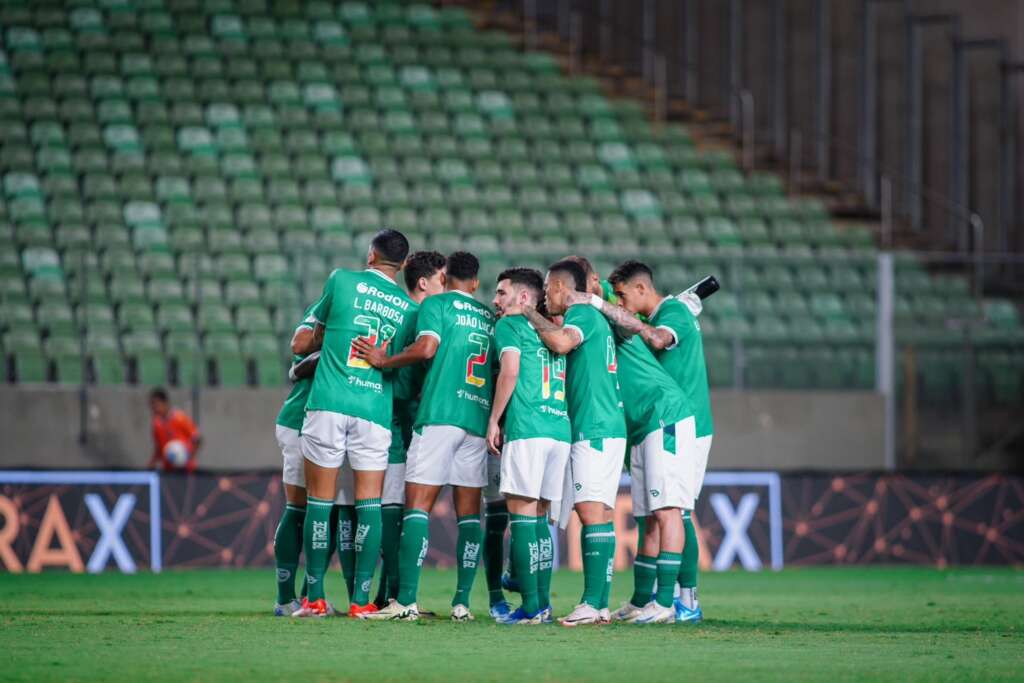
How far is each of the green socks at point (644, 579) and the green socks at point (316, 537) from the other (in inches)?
76.4

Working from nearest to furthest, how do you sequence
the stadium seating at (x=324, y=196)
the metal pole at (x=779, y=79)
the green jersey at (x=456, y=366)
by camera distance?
the green jersey at (x=456, y=366), the stadium seating at (x=324, y=196), the metal pole at (x=779, y=79)

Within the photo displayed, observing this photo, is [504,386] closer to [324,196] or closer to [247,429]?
[247,429]

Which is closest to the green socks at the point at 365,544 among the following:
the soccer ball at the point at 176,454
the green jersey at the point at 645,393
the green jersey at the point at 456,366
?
the green jersey at the point at 456,366

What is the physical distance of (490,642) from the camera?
7906 millimetres

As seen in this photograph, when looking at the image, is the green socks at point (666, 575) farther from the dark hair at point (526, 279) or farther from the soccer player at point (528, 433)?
the dark hair at point (526, 279)

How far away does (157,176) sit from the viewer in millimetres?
20453

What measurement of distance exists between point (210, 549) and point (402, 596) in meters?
6.62

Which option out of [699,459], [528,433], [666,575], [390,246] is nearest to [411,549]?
[528,433]

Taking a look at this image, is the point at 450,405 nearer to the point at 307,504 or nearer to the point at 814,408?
the point at 307,504

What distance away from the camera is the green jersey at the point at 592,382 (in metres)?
9.21

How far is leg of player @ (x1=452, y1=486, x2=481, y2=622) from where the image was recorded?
9.28 metres

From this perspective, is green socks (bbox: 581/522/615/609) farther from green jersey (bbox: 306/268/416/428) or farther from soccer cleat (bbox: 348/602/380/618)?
green jersey (bbox: 306/268/416/428)

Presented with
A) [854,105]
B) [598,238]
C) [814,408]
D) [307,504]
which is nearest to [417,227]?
[598,238]

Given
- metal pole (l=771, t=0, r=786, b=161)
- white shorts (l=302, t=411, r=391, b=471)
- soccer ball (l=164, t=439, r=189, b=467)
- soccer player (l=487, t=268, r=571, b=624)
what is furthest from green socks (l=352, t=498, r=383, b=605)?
metal pole (l=771, t=0, r=786, b=161)
